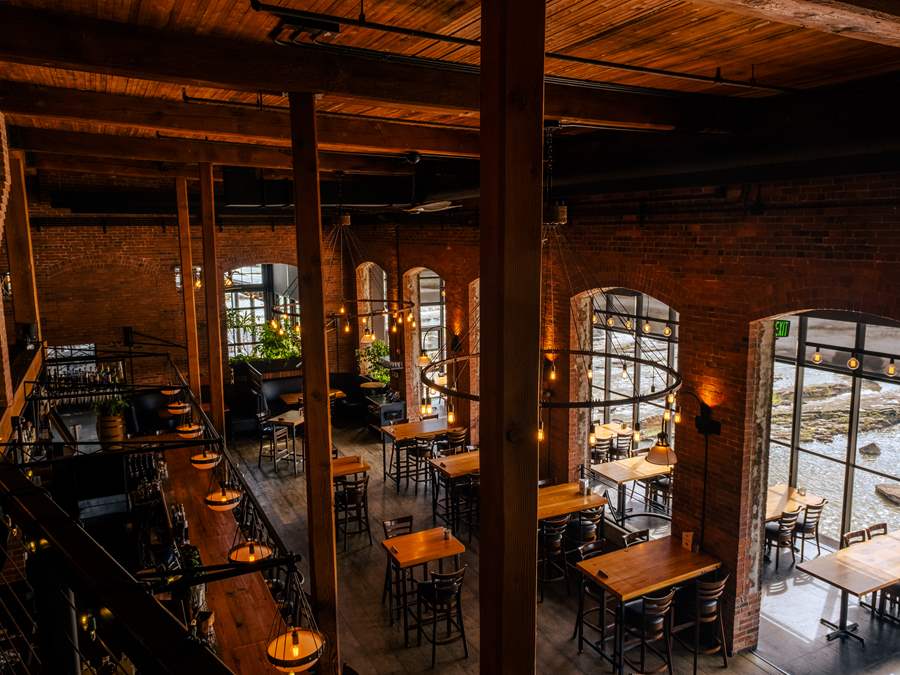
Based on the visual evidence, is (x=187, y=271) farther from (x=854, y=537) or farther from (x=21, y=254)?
(x=854, y=537)

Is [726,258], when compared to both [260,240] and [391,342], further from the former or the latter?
[260,240]

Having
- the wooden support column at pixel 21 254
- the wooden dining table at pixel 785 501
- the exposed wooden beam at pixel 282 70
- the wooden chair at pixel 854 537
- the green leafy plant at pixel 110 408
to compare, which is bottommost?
the wooden chair at pixel 854 537

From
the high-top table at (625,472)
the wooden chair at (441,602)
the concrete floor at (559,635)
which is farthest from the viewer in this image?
the high-top table at (625,472)

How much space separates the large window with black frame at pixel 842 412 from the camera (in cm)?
771

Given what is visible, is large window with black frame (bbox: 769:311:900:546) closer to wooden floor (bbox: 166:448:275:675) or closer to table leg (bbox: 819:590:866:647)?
table leg (bbox: 819:590:866:647)

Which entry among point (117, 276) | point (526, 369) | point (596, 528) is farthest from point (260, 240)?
point (526, 369)

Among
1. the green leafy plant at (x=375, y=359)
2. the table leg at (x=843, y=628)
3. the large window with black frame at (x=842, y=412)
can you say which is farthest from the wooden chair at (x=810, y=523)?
the green leafy plant at (x=375, y=359)

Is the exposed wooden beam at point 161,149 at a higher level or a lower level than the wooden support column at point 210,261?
higher

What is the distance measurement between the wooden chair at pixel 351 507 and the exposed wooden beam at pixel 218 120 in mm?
4888

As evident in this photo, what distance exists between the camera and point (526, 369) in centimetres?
198

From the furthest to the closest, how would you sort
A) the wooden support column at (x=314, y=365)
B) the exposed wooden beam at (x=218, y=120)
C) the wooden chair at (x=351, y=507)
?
the wooden chair at (x=351, y=507) < the exposed wooden beam at (x=218, y=120) < the wooden support column at (x=314, y=365)

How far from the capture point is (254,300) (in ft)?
54.7

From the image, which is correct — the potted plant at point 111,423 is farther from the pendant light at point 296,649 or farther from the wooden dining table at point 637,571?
the wooden dining table at point 637,571

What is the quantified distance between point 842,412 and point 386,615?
259 inches
